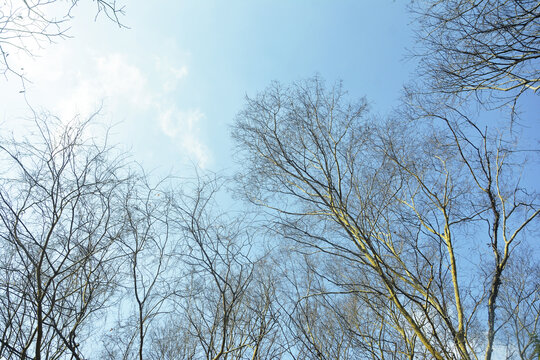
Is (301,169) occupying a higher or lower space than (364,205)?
higher

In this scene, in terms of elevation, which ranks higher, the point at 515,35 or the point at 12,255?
the point at 515,35

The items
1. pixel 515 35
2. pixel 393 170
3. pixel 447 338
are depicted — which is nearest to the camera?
pixel 515 35

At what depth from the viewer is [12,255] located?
5.04 m

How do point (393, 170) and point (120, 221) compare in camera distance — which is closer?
point (120, 221)

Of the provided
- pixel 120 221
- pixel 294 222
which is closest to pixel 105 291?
pixel 120 221

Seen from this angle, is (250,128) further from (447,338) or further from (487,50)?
(447,338)

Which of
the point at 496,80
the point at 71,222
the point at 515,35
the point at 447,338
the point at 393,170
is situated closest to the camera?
the point at 515,35

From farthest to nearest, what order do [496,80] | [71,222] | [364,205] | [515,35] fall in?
[364,205]
[71,222]
[496,80]
[515,35]

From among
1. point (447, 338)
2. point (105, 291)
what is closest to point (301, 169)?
point (105, 291)

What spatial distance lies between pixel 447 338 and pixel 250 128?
5.50 meters

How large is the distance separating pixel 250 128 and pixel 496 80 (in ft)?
11.9

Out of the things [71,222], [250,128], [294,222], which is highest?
[250,128]

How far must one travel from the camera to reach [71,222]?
420 cm

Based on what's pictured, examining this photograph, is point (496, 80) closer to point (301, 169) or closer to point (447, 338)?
point (301, 169)
